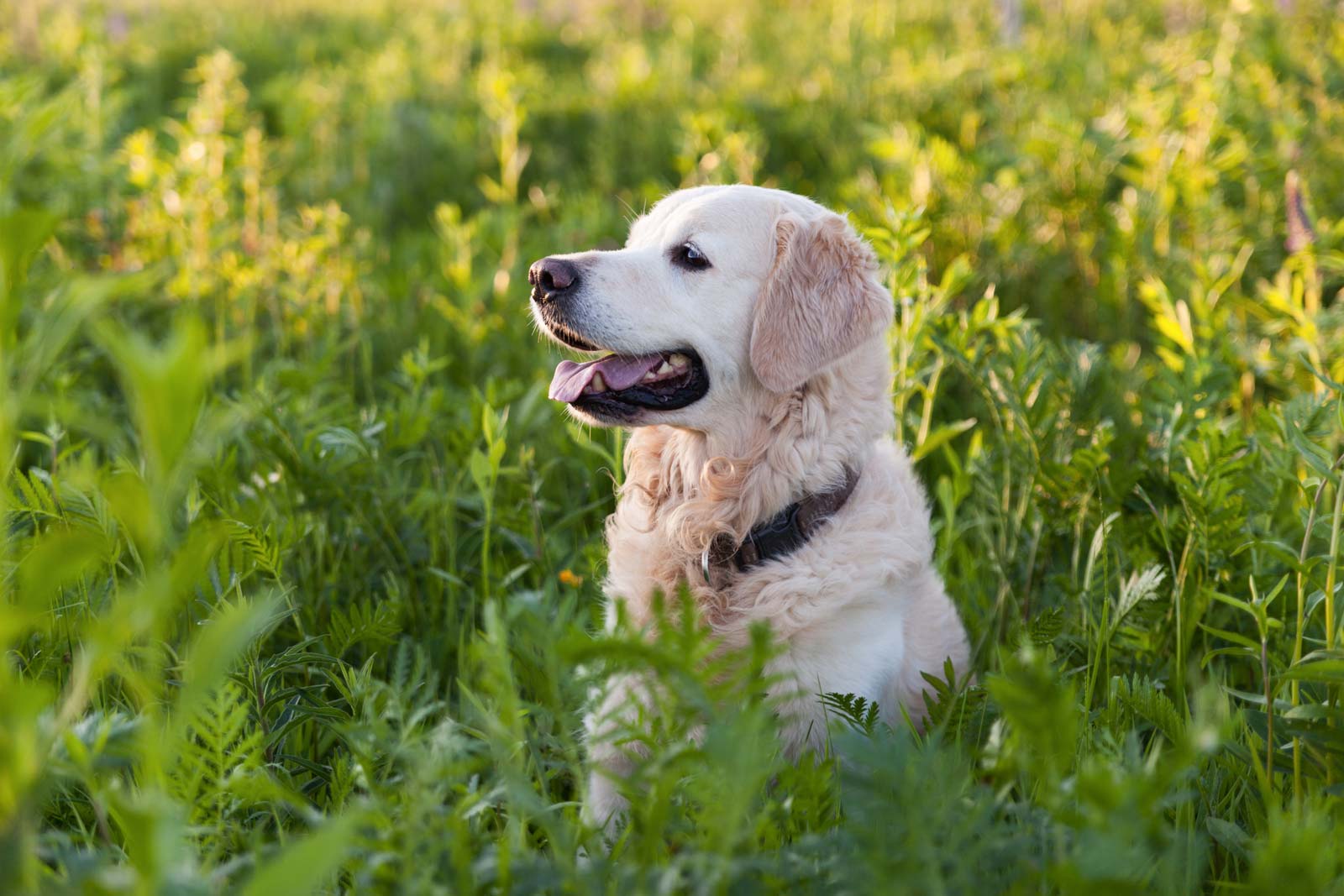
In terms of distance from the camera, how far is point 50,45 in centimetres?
623

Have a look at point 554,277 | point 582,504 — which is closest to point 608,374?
point 554,277

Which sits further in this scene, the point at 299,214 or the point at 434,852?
the point at 299,214

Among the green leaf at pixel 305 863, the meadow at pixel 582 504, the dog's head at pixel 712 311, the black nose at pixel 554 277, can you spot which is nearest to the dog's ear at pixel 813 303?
the dog's head at pixel 712 311

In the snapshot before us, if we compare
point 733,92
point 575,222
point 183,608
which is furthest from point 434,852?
point 733,92

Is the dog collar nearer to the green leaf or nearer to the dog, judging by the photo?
the dog

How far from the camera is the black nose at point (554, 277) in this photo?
226 cm

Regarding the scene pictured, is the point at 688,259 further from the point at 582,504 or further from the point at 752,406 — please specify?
the point at 582,504

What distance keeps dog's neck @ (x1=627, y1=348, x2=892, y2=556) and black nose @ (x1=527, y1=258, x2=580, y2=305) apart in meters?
0.43

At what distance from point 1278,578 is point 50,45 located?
22.3 ft

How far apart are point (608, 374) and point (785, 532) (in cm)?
51

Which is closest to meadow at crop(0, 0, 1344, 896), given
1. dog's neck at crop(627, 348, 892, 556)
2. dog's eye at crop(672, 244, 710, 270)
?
dog's neck at crop(627, 348, 892, 556)

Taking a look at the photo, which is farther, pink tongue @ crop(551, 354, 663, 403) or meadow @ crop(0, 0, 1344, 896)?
pink tongue @ crop(551, 354, 663, 403)

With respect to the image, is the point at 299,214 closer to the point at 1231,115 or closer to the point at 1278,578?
the point at 1231,115

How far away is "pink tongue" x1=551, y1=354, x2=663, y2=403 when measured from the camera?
228 centimetres
